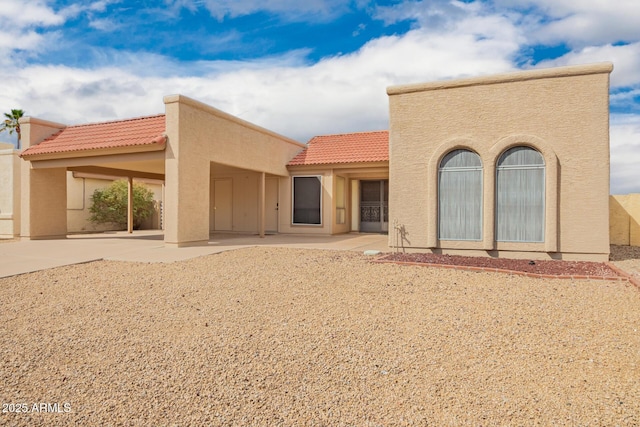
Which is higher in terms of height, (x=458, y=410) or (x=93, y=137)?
(x=93, y=137)

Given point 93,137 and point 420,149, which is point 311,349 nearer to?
point 420,149

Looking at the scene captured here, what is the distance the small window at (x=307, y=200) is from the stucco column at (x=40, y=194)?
925cm

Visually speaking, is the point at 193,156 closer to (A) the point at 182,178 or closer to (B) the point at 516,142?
(A) the point at 182,178

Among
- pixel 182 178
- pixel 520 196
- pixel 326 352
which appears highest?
pixel 182 178

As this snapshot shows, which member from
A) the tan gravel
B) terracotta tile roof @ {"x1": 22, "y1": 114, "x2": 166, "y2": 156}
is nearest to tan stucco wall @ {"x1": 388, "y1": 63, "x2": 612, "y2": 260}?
the tan gravel

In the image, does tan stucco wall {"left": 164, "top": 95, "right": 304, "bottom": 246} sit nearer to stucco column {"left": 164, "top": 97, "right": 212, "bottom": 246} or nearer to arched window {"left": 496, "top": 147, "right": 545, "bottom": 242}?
stucco column {"left": 164, "top": 97, "right": 212, "bottom": 246}

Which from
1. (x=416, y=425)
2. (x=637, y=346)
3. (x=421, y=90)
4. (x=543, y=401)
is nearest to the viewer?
(x=416, y=425)

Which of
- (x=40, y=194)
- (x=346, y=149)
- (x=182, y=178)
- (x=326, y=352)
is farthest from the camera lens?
(x=346, y=149)

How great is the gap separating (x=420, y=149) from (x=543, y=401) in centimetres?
815

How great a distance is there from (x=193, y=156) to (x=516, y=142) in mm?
9021

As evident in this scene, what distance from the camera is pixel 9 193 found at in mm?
16031

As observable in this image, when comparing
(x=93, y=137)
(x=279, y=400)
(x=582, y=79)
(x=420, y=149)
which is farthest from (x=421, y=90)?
(x=93, y=137)

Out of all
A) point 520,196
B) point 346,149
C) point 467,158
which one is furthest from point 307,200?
point 520,196

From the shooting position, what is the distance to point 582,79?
30.5 ft
